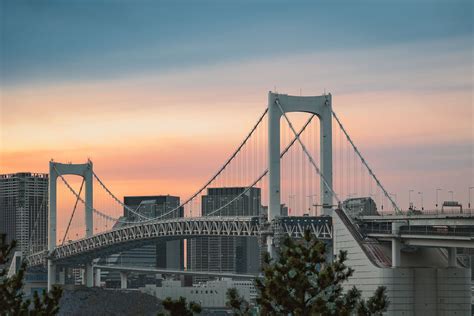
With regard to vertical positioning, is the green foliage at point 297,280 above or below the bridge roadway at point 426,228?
below

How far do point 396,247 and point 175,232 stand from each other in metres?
38.2

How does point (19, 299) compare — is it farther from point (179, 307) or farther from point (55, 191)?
point (55, 191)

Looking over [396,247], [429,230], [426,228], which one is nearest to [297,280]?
[429,230]

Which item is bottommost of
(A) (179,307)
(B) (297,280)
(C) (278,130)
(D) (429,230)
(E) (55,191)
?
(A) (179,307)

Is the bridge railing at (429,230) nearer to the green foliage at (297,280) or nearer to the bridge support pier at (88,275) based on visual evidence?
the green foliage at (297,280)

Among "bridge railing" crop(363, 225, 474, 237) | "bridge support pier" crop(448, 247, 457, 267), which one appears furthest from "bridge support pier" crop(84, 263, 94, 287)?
"bridge support pier" crop(448, 247, 457, 267)

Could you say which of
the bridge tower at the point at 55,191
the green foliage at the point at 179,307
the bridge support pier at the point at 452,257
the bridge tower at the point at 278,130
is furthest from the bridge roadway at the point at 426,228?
the bridge tower at the point at 55,191

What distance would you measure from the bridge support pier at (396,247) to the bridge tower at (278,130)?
1457 centimetres

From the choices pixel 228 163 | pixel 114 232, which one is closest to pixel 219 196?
pixel 114 232

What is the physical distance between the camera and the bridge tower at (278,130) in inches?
3142

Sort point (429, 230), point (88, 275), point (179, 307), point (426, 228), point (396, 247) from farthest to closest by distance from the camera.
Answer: point (88, 275), point (396, 247), point (426, 228), point (429, 230), point (179, 307)

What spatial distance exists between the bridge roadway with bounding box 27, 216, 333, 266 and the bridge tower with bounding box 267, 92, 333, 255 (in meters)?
1.79

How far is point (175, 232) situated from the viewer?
100938 mm

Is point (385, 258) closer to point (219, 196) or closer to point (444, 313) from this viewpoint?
point (444, 313)
